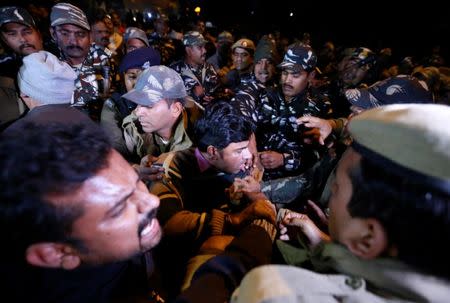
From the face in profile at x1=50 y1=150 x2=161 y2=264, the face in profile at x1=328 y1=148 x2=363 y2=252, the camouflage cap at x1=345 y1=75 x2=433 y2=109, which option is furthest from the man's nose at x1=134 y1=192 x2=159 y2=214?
the camouflage cap at x1=345 y1=75 x2=433 y2=109

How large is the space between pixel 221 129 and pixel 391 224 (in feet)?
5.21

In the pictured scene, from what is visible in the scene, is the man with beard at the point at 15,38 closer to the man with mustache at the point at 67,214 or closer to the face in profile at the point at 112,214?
Result: the man with mustache at the point at 67,214

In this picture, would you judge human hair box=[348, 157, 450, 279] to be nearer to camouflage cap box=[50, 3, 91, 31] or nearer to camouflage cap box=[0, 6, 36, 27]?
camouflage cap box=[50, 3, 91, 31]

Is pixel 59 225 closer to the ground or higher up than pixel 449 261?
closer to the ground

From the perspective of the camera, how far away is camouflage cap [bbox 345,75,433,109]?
2.77m

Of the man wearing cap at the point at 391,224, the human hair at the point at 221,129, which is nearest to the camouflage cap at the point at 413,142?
the man wearing cap at the point at 391,224

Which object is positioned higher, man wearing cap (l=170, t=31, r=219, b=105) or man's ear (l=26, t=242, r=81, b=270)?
man's ear (l=26, t=242, r=81, b=270)

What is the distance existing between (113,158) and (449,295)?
1210 millimetres

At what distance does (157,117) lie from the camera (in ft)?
9.45

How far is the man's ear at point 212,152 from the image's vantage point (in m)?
2.25

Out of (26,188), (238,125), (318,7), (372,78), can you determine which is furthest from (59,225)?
(318,7)

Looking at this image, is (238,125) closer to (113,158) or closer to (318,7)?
(113,158)

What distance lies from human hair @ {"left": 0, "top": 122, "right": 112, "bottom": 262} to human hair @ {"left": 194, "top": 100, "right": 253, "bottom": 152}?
1288mm

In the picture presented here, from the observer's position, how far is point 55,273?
1.02 metres
